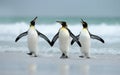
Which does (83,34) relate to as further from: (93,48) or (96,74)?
(96,74)

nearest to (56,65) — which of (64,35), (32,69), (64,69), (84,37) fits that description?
(64,69)

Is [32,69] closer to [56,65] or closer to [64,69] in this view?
[64,69]

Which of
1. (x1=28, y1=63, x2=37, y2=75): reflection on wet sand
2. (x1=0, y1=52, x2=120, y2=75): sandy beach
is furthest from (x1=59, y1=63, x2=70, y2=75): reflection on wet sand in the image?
(x1=28, y1=63, x2=37, y2=75): reflection on wet sand

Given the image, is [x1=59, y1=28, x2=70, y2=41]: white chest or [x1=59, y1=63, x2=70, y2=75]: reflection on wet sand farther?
[x1=59, y1=28, x2=70, y2=41]: white chest

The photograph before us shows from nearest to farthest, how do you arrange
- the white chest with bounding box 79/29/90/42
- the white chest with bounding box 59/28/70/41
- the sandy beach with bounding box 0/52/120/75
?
the sandy beach with bounding box 0/52/120/75, the white chest with bounding box 59/28/70/41, the white chest with bounding box 79/29/90/42

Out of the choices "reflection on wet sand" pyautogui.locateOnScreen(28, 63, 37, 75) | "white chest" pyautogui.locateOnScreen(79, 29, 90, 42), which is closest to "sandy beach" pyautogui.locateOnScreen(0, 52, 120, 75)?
"reflection on wet sand" pyautogui.locateOnScreen(28, 63, 37, 75)

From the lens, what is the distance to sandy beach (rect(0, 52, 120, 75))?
10820 millimetres

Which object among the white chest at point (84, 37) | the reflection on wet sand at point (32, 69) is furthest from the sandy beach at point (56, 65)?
the white chest at point (84, 37)

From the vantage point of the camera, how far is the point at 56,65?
11930 millimetres

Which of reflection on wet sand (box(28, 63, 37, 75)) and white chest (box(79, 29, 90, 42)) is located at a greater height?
white chest (box(79, 29, 90, 42))

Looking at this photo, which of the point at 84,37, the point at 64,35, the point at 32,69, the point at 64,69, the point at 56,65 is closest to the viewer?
the point at 32,69

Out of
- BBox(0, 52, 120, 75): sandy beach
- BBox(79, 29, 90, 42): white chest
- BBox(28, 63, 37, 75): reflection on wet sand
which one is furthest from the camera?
BBox(79, 29, 90, 42): white chest

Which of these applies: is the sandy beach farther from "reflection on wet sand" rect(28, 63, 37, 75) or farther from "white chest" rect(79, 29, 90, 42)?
"white chest" rect(79, 29, 90, 42)

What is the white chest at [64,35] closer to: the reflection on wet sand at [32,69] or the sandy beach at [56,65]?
the sandy beach at [56,65]
